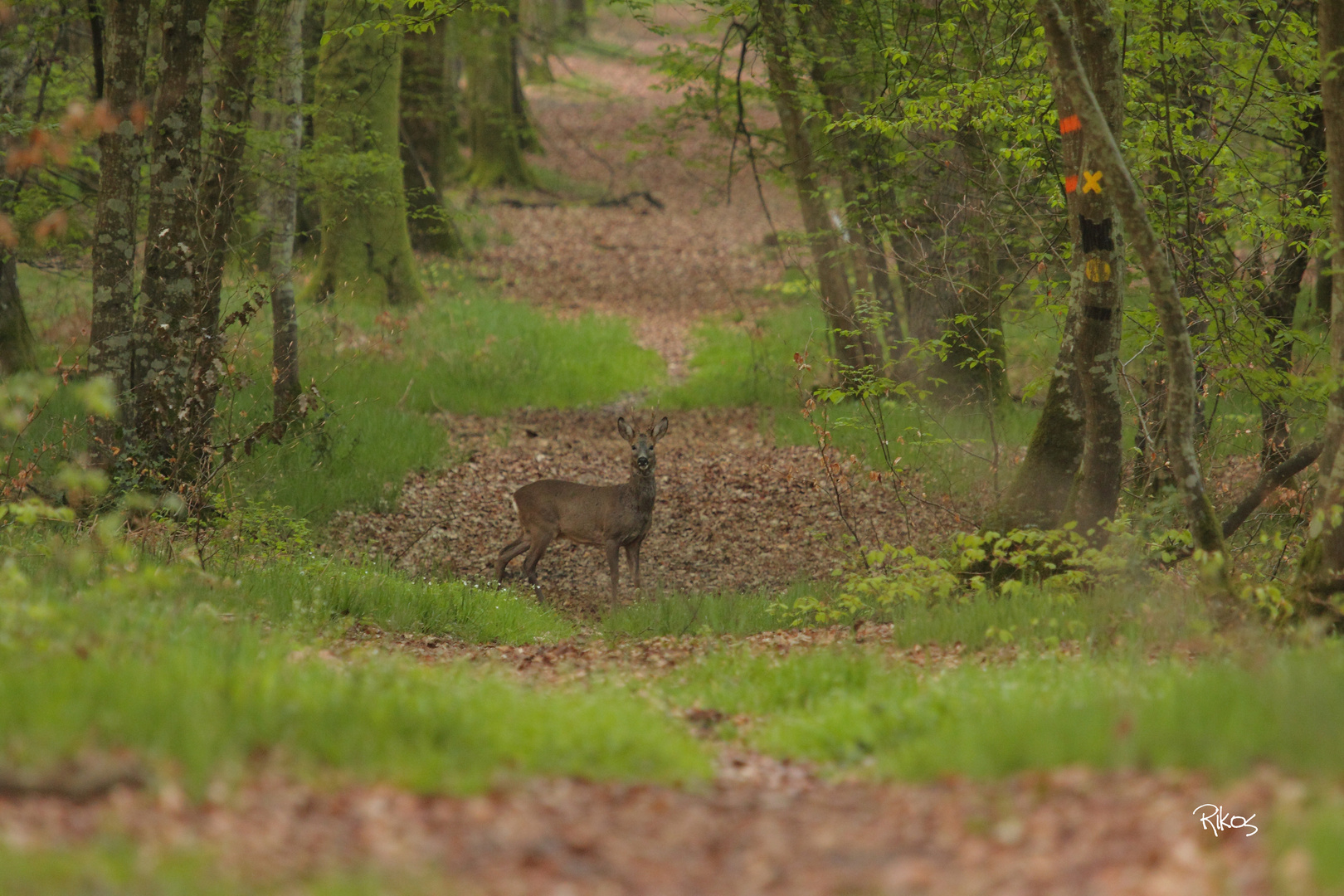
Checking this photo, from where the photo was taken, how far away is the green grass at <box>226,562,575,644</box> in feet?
25.5

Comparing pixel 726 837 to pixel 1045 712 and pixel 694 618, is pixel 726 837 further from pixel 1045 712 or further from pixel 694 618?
pixel 694 618

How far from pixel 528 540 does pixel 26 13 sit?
8815 millimetres

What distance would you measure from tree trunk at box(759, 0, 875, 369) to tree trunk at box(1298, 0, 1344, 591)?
6748 millimetres

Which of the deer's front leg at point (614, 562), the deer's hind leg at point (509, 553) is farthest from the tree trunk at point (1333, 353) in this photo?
the deer's hind leg at point (509, 553)

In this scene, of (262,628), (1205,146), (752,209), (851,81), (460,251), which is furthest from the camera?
(752,209)

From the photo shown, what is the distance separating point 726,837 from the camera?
4047 millimetres

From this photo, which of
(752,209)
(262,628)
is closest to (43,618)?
(262,628)

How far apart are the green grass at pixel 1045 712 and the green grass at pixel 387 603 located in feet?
8.80

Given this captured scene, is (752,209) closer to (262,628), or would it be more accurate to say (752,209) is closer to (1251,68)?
(1251,68)

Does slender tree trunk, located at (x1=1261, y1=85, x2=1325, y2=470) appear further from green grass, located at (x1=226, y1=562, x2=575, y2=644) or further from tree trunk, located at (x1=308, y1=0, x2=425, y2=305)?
tree trunk, located at (x1=308, y1=0, x2=425, y2=305)

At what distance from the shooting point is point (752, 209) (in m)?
34.8

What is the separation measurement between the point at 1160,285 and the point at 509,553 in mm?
6863

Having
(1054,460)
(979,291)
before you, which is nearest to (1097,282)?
(1054,460)

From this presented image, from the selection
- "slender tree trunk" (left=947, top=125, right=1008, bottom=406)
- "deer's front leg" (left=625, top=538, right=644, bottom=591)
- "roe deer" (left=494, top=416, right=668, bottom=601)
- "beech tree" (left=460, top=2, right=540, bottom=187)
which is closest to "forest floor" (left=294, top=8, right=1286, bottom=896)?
"deer's front leg" (left=625, top=538, right=644, bottom=591)
